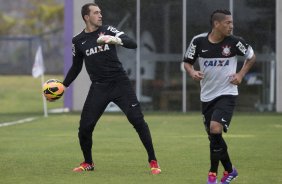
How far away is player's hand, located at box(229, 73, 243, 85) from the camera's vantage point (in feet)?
35.6

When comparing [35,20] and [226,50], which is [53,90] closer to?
[226,50]

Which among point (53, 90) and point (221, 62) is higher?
point (221, 62)

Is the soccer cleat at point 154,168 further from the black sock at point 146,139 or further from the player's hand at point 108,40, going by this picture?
the player's hand at point 108,40

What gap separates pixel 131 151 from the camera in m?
15.4

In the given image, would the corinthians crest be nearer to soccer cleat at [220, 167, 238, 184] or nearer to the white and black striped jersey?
the white and black striped jersey

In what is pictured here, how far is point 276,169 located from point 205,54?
2.38m

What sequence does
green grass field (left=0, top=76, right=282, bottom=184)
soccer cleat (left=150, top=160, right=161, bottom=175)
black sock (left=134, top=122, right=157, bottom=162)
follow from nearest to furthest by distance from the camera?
green grass field (left=0, top=76, right=282, bottom=184), soccer cleat (left=150, top=160, right=161, bottom=175), black sock (left=134, top=122, right=157, bottom=162)

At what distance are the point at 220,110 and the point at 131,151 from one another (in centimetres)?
473

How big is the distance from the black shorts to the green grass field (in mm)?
838

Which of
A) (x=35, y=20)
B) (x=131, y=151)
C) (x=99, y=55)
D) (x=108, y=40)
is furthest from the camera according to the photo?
(x=35, y=20)

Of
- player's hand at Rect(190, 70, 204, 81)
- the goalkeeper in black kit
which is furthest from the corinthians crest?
the goalkeeper in black kit

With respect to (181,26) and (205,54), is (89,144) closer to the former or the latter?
(205,54)

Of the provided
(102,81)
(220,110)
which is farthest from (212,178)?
(102,81)

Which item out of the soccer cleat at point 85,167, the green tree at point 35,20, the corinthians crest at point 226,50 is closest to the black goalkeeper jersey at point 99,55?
the soccer cleat at point 85,167
